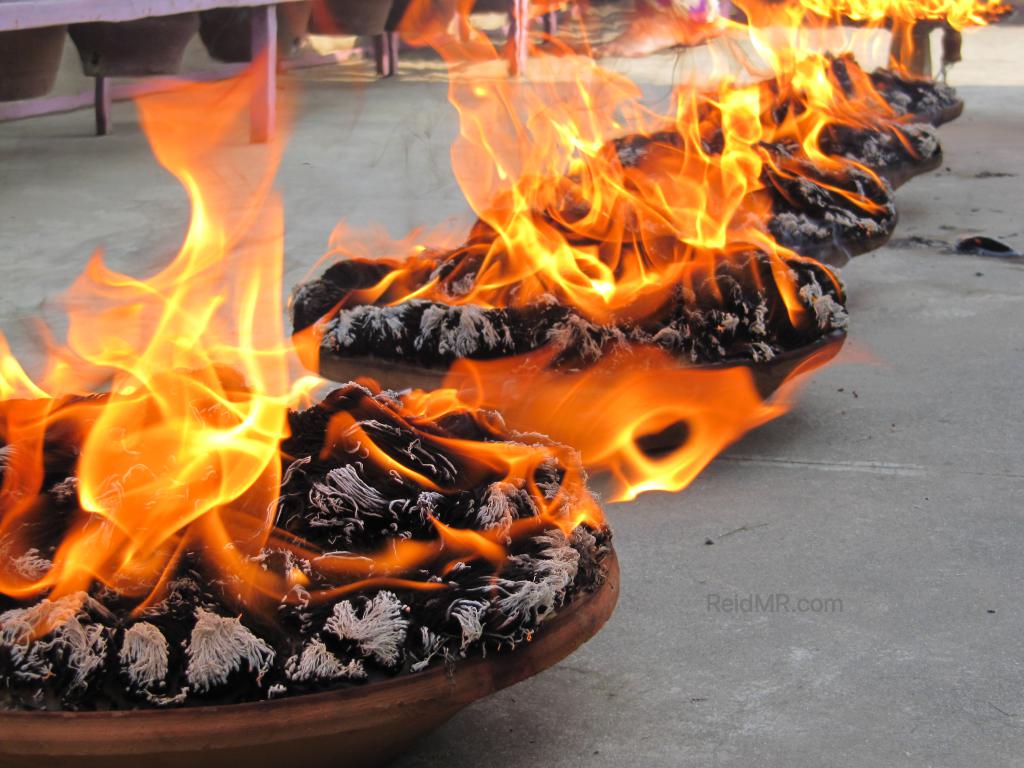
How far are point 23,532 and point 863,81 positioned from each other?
17.6ft

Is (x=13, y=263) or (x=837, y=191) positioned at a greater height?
(x=837, y=191)

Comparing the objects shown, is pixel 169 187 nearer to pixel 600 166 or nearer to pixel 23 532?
pixel 600 166

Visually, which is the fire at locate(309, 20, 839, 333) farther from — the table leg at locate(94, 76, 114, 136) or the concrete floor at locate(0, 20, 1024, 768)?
the table leg at locate(94, 76, 114, 136)

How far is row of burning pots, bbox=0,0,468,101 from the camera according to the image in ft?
20.2

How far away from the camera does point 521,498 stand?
2.02 meters

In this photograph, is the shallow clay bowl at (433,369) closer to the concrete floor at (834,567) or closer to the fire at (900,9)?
the concrete floor at (834,567)

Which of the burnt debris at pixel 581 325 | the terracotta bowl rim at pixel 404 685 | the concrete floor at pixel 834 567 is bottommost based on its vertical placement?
the concrete floor at pixel 834 567

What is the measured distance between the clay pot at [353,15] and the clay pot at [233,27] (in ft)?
0.52

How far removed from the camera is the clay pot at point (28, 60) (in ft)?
19.8

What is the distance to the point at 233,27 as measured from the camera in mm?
8648

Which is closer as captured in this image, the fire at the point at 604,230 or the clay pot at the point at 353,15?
the fire at the point at 604,230

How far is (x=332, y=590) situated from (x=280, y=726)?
20 centimetres

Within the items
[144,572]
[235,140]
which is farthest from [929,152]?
[144,572]

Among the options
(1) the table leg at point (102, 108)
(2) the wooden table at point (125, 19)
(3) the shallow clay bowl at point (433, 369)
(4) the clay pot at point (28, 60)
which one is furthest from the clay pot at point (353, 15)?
(3) the shallow clay bowl at point (433, 369)
